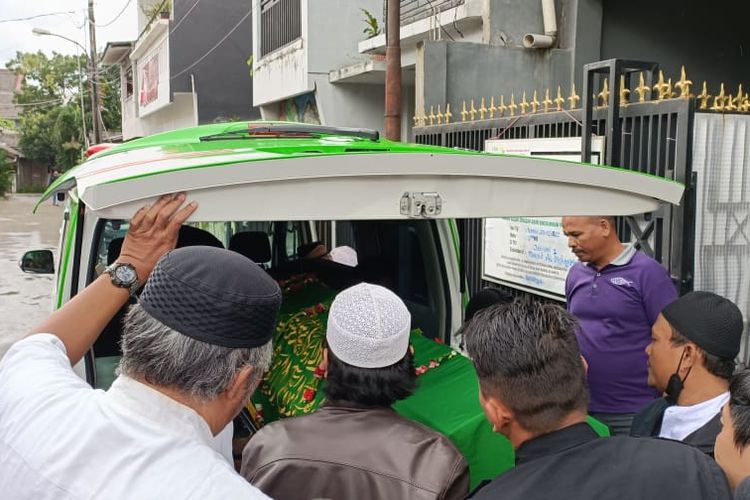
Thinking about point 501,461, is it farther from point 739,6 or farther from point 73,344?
point 739,6

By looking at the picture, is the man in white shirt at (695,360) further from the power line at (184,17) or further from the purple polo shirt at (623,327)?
the power line at (184,17)

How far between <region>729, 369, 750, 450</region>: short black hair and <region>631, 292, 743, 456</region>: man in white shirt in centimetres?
45

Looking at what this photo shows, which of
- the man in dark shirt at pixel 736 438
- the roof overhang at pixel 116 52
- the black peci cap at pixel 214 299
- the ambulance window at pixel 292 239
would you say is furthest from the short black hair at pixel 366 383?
the roof overhang at pixel 116 52

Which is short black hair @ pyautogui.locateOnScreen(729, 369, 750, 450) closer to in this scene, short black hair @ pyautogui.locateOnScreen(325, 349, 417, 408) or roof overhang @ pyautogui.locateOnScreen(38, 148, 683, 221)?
roof overhang @ pyautogui.locateOnScreen(38, 148, 683, 221)

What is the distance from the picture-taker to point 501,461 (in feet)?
7.54

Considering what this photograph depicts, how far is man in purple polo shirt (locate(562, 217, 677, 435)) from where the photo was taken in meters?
3.33

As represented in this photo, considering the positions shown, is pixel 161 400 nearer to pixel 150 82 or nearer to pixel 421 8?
pixel 421 8

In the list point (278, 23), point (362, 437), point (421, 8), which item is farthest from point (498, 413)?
point (278, 23)

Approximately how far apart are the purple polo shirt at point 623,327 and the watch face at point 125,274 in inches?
84.8

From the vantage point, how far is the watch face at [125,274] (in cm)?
195

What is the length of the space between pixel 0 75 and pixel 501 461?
91.2m

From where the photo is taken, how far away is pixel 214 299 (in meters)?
1.43

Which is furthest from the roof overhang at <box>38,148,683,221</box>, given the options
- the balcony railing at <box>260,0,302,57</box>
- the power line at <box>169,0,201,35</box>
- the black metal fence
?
the power line at <box>169,0,201,35</box>

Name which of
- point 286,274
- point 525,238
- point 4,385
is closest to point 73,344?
point 4,385
